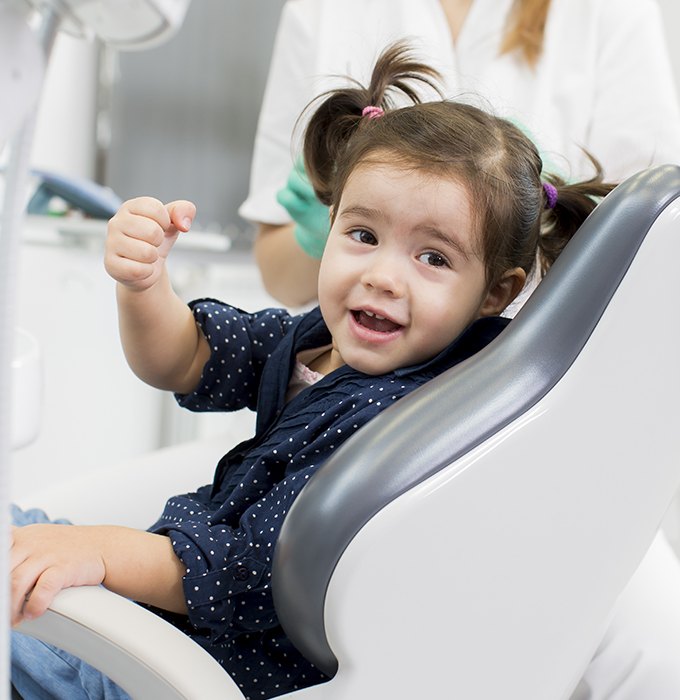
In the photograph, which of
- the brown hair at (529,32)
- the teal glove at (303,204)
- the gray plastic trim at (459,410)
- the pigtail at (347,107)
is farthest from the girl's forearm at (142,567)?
the brown hair at (529,32)

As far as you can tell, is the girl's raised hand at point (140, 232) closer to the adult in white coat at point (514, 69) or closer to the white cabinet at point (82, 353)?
the adult in white coat at point (514, 69)

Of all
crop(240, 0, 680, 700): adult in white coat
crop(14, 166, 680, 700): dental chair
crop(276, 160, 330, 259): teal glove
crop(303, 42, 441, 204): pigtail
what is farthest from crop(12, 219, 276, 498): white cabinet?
crop(14, 166, 680, 700): dental chair

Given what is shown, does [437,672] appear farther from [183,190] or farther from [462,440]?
[183,190]

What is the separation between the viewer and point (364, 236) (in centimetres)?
79

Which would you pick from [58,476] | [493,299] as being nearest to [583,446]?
[493,299]

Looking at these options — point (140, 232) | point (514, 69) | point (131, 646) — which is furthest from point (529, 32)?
point (131, 646)

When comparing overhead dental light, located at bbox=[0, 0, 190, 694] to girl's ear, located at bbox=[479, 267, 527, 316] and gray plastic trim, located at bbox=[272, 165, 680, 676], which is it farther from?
girl's ear, located at bbox=[479, 267, 527, 316]

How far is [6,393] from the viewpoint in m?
0.39

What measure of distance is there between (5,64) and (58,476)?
1.81m

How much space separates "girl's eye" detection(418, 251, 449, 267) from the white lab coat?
1.46 ft

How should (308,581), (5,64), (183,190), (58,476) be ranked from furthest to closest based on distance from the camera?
(183,190), (58,476), (308,581), (5,64)

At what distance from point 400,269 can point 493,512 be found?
0.24 m

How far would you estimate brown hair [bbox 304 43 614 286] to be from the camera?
756 mm

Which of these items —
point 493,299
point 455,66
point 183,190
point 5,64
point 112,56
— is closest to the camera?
point 5,64
